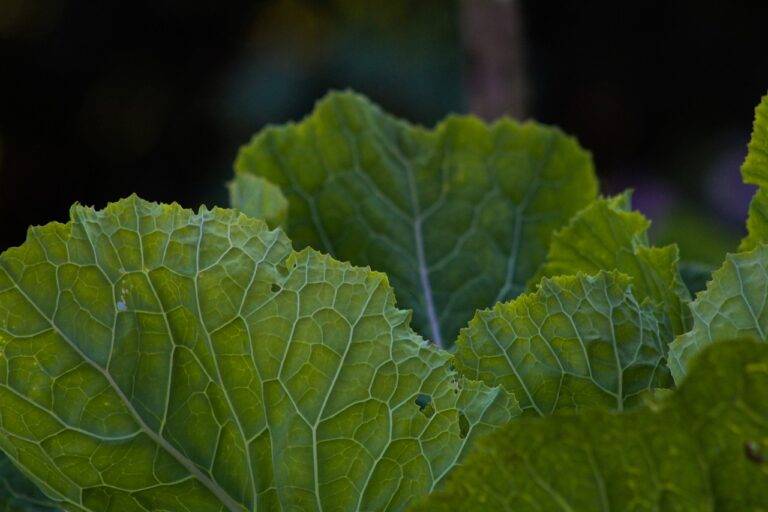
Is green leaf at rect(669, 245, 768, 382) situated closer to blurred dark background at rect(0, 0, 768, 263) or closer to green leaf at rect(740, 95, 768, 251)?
green leaf at rect(740, 95, 768, 251)

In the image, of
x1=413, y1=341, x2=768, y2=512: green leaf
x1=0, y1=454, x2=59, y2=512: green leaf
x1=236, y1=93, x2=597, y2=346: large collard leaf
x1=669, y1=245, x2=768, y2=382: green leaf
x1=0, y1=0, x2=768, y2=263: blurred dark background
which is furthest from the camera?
x1=0, y1=0, x2=768, y2=263: blurred dark background

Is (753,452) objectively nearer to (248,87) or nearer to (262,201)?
(262,201)

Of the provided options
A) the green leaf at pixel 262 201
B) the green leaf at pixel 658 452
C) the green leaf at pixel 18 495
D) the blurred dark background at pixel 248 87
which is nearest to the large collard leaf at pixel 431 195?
the green leaf at pixel 262 201

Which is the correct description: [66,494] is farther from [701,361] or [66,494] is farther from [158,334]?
[701,361]

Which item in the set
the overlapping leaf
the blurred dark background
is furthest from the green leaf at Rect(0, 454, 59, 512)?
the blurred dark background

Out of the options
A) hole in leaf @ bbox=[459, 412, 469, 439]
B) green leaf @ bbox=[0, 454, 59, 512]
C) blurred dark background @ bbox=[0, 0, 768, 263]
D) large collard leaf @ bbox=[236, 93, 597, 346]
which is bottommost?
hole in leaf @ bbox=[459, 412, 469, 439]

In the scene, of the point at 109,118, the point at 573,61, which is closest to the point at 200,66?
the point at 109,118

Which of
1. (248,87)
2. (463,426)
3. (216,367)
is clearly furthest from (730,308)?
(248,87)

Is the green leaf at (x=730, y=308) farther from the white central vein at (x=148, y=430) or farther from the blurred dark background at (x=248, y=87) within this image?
the blurred dark background at (x=248, y=87)
